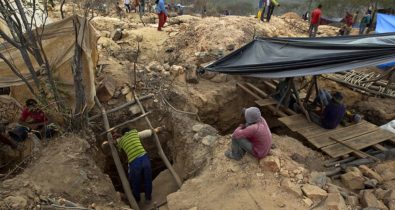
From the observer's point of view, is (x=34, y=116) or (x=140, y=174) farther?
(x=34, y=116)

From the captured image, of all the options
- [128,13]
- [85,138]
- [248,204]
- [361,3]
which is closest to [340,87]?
[248,204]

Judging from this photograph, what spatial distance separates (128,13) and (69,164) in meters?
11.8

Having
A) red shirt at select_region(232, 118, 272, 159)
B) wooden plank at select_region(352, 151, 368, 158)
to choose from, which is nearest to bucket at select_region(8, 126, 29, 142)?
red shirt at select_region(232, 118, 272, 159)

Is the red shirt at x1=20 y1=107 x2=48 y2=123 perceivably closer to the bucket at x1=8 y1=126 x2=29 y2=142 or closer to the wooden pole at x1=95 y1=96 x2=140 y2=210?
the bucket at x1=8 y1=126 x2=29 y2=142

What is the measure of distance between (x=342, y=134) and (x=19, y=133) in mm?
5747

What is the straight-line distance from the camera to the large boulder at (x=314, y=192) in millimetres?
4168

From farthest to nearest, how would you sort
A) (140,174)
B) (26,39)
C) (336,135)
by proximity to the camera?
(336,135) → (140,174) → (26,39)

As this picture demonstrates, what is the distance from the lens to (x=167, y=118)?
6.62 meters

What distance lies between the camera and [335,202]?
4.00 metres

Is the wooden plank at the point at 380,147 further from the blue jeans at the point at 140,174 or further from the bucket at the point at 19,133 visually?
the bucket at the point at 19,133

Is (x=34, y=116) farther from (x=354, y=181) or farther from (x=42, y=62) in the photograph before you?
(x=354, y=181)

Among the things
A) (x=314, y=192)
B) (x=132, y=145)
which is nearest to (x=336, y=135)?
(x=314, y=192)

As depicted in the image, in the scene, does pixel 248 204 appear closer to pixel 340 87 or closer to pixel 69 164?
pixel 69 164

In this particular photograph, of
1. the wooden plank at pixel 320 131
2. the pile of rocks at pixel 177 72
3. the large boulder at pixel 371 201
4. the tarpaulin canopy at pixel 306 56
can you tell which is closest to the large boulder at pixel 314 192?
Result: the large boulder at pixel 371 201
